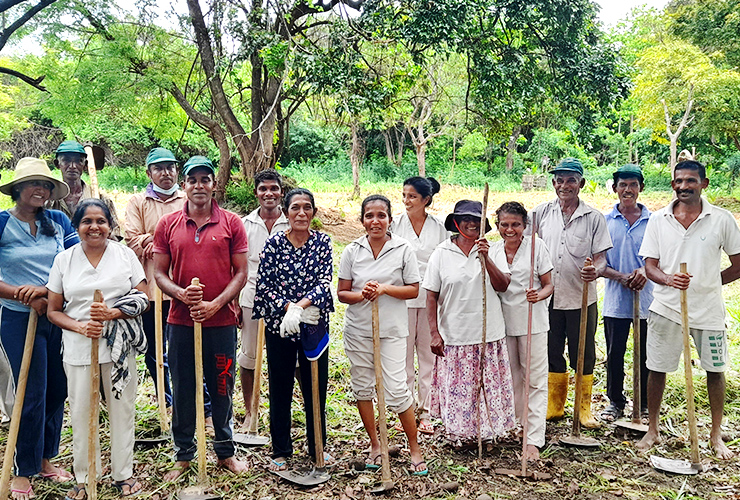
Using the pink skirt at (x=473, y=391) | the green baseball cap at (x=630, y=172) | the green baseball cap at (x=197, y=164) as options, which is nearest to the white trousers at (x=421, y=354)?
the pink skirt at (x=473, y=391)

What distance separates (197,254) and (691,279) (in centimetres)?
337

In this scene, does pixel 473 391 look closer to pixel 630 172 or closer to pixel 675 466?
pixel 675 466

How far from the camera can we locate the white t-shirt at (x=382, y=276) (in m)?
3.61

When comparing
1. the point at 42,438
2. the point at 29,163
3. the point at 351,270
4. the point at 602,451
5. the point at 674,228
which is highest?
the point at 29,163

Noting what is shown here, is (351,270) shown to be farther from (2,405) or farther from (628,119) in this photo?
(628,119)

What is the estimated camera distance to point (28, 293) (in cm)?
323

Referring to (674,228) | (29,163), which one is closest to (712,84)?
(674,228)

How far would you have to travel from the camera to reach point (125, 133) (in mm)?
22984

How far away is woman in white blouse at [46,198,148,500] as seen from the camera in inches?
126

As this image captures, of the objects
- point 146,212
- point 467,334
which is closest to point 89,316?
point 146,212

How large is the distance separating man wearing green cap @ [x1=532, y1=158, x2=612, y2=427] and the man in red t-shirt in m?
2.27

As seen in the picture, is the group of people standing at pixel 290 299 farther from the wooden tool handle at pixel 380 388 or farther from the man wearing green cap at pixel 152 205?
the wooden tool handle at pixel 380 388

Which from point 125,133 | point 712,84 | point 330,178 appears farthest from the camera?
point 330,178

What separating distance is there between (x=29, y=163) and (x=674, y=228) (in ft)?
14.2
